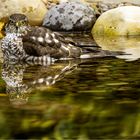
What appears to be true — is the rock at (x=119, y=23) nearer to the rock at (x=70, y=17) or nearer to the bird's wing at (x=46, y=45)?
the rock at (x=70, y=17)

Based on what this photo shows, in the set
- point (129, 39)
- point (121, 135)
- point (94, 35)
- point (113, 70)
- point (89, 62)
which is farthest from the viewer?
point (94, 35)

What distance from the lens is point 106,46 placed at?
958 centimetres

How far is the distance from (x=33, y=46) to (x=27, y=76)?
1.31m

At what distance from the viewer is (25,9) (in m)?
14.1

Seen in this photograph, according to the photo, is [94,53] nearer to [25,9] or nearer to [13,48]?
[13,48]

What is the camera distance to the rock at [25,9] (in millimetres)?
14078

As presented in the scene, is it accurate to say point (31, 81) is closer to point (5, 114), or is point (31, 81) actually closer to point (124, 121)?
point (5, 114)

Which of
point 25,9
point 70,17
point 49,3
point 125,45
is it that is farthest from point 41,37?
point 49,3

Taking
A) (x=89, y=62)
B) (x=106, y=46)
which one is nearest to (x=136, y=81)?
(x=89, y=62)

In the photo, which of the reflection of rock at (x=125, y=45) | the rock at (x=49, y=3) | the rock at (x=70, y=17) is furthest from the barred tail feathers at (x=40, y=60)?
the rock at (x=49, y=3)

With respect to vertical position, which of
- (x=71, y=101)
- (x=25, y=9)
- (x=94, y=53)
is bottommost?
(x=25, y=9)

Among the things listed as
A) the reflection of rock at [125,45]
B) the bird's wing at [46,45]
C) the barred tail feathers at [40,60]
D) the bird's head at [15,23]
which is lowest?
the reflection of rock at [125,45]

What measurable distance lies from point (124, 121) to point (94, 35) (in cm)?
817

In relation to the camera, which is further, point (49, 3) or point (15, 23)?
point (49, 3)
